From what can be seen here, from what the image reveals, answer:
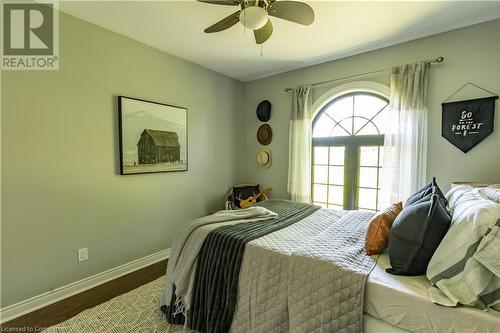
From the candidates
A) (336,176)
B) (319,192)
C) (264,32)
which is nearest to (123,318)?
(264,32)

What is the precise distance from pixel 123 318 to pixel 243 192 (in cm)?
218

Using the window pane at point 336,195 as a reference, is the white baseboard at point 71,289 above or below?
below

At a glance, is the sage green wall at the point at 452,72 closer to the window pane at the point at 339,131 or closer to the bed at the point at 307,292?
the window pane at the point at 339,131

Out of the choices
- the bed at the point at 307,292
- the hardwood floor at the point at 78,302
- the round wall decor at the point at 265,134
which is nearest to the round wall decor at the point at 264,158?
the round wall decor at the point at 265,134

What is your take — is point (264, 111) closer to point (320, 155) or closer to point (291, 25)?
point (320, 155)

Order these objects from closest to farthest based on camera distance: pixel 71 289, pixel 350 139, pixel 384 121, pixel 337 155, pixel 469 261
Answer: pixel 469 261, pixel 71 289, pixel 384 121, pixel 350 139, pixel 337 155

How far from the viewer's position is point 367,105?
308 centimetres

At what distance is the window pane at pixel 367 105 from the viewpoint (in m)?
2.99

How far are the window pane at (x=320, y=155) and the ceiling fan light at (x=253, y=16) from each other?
2237 millimetres

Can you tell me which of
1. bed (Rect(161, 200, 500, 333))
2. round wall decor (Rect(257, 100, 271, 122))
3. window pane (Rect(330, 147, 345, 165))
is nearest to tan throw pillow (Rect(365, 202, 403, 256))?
bed (Rect(161, 200, 500, 333))

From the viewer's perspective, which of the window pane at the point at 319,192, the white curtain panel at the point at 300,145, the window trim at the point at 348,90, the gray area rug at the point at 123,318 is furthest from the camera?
the window pane at the point at 319,192

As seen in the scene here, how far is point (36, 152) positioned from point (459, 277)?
9.70ft

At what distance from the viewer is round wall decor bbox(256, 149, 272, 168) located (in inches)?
149

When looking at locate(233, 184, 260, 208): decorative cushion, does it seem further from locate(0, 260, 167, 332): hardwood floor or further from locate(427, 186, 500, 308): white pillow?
locate(427, 186, 500, 308): white pillow
